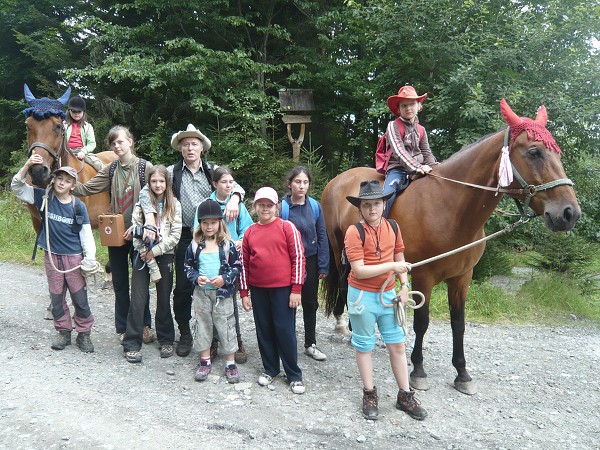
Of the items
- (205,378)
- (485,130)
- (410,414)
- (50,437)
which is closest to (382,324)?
(410,414)

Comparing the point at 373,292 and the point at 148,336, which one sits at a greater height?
the point at 373,292

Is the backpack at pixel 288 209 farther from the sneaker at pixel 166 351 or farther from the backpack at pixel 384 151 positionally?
the sneaker at pixel 166 351

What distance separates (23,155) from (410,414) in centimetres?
1472

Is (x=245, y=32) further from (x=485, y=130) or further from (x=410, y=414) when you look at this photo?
(x=410, y=414)

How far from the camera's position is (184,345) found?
4559 millimetres

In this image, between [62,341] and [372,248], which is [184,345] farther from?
[372,248]

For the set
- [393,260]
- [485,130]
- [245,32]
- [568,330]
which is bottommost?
[568,330]

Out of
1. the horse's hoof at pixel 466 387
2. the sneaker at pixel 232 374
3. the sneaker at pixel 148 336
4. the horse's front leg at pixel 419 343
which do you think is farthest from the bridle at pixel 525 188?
the sneaker at pixel 148 336

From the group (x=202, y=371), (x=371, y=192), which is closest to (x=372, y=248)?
(x=371, y=192)

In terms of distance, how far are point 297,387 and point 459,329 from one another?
162cm

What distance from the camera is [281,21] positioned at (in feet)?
41.4

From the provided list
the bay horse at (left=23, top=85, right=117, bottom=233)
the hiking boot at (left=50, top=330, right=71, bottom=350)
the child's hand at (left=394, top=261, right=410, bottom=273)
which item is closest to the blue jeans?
the child's hand at (left=394, top=261, right=410, bottom=273)

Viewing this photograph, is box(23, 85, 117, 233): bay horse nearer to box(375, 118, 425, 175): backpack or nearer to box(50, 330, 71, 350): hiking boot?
box(50, 330, 71, 350): hiking boot

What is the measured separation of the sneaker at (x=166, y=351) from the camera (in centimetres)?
445
